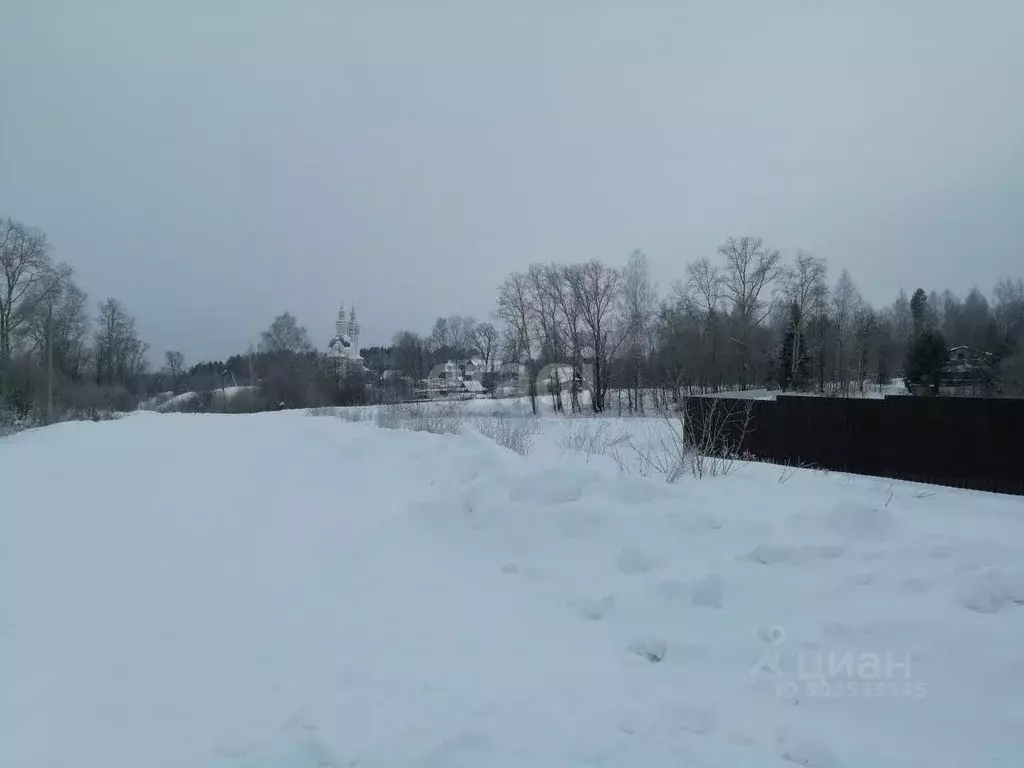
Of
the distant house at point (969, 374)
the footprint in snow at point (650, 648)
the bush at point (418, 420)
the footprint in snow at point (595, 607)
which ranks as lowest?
A: the footprint in snow at point (650, 648)

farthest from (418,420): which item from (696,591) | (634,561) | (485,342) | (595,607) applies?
(485,342)

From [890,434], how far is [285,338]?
63395 millimetres

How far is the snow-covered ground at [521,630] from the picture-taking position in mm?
2652

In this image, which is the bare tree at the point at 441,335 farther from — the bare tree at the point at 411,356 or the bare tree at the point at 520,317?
the bare tree at the point at 520,317

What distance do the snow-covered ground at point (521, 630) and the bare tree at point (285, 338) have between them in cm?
6269

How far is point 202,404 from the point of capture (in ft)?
134

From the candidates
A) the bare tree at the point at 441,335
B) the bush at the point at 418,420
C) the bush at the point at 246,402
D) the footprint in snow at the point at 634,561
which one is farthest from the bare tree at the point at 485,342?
the footprint in snow at the point at 634,561

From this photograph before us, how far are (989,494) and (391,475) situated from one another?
1448 centimetres

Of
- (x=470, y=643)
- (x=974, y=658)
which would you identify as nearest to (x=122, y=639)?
(x=470, y=643)

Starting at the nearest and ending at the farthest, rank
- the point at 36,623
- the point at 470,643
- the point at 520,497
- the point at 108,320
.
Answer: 1. the point at 470,643
2. the point at 36,623
3. the point at 520,497
4. the point at 108,320

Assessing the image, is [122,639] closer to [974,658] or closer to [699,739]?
[699,739]

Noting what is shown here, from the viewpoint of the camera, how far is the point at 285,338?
215 feet

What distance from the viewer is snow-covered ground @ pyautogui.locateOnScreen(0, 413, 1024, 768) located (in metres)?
2.65

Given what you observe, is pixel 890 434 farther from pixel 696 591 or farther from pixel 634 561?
pixel 696 591
